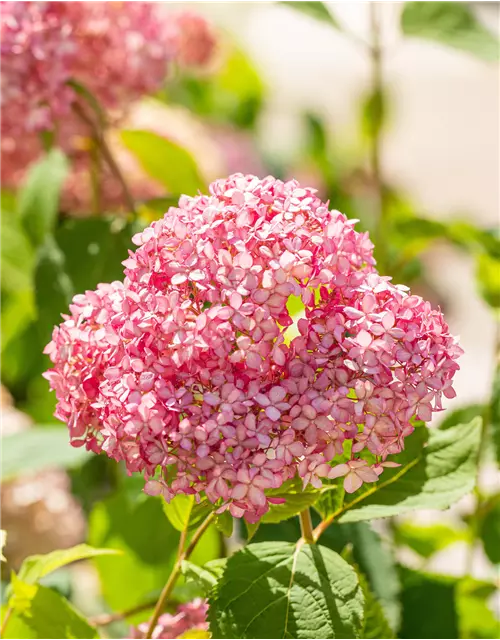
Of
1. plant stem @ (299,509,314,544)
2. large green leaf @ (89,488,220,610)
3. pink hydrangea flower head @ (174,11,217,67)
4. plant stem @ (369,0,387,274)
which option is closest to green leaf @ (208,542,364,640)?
plant stem @ (299,509,314,544)

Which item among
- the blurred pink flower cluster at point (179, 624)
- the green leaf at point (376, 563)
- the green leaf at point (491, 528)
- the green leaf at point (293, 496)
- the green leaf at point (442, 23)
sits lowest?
the green leaf at point (491, 528)

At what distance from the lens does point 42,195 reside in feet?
2.48

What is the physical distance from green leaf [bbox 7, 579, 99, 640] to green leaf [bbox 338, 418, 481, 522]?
0.15 meters

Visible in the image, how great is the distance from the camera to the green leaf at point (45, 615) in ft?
1.61

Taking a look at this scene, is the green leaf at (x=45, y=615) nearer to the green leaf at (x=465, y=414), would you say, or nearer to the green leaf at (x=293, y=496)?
the green leaf at (x=293, y=496)

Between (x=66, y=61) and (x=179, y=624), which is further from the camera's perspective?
(x=66, y=61)

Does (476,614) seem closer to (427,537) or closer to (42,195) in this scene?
(427,537)

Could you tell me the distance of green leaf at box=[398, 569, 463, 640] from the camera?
0.60m

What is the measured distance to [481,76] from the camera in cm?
237

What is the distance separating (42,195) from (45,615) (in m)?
0.37

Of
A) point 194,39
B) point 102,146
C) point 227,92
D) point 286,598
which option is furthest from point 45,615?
point 227,92

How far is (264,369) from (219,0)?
5.26 feet

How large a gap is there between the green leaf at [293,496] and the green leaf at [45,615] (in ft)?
0.44

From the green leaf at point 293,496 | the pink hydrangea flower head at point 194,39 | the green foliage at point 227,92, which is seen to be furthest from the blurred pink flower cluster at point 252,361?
the green foliage at point 227,92
